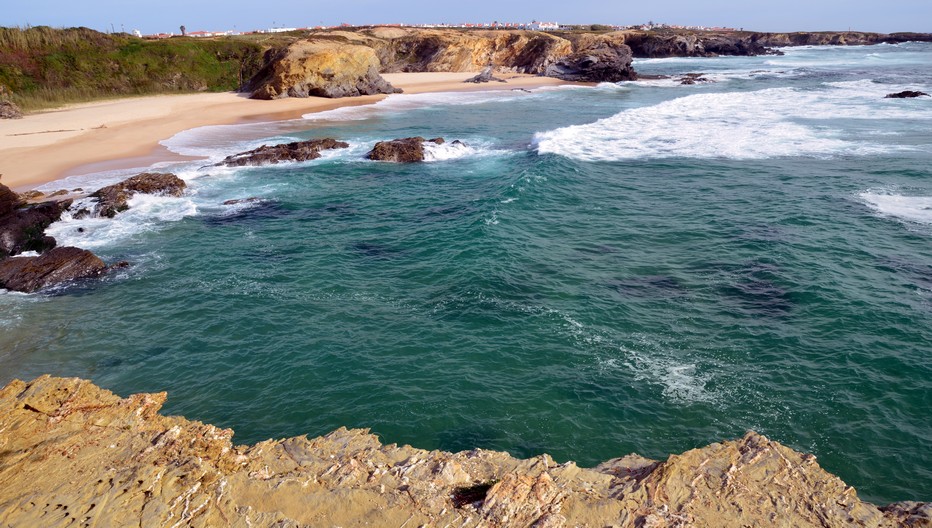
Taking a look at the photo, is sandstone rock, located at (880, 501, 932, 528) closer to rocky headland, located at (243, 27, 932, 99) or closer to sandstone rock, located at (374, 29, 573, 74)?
rocky headland, located at (243, 27, 932, 99)

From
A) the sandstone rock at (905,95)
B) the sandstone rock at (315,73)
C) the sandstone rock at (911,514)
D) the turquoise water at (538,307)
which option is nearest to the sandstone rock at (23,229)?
the turquoise water at (538,307)

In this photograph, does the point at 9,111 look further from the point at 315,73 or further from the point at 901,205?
the point at 901,205

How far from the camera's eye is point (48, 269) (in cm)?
1647

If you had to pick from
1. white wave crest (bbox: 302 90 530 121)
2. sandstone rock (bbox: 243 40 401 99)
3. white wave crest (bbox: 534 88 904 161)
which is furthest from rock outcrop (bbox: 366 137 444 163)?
sandstone rock (bbox: 243 40 401 99)

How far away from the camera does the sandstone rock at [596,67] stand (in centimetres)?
7044

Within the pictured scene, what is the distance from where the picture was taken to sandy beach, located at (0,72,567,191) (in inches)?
1099

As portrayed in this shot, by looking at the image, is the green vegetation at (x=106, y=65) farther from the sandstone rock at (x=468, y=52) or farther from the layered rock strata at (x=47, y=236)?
the layered rock strata at (x=47, y=236)

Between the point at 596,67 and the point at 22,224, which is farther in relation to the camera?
the point at 596,67

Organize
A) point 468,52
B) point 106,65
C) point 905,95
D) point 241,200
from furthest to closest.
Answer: point 468,52, point 106,65, point 905,95, point 241,200

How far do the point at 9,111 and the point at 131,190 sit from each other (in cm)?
2350

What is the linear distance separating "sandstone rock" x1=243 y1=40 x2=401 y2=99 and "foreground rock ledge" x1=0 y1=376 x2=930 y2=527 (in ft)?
156

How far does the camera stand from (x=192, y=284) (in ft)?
52.2

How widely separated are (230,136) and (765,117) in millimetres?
37557

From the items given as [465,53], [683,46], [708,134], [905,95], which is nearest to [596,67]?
[465,53]
